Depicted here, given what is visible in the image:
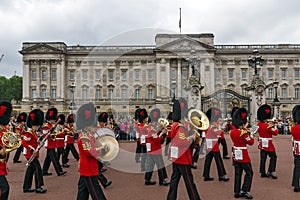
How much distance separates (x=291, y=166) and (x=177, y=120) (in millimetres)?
6489

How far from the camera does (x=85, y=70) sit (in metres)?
55.7

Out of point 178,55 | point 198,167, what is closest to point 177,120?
point 198,167

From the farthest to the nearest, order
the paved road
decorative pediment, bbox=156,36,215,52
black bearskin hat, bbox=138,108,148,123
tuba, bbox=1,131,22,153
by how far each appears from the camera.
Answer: decorative pediment, bbox=156,36,215,52
black bearskin hat, bbox=138,108,148,123
the paved road
tuba, bbox=1,131,22,153

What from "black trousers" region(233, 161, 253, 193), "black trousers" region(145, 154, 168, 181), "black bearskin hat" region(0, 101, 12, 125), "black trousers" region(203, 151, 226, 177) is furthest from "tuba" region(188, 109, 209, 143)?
"black bearskin hat" region(0, 101, 12, 125)

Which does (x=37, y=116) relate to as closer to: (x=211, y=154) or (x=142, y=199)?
(x=142, y=199)

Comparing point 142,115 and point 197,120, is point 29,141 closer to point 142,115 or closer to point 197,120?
point 142,115

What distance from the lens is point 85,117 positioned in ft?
19.2

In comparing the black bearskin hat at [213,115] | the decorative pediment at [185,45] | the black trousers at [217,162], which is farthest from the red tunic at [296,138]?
the decorative pediment at [185,45]

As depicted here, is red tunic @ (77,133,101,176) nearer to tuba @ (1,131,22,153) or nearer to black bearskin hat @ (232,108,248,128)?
tuba @ (1,131,22,153)

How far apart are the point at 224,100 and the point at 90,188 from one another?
76.8ft

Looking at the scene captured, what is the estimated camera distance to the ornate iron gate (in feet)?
84.3

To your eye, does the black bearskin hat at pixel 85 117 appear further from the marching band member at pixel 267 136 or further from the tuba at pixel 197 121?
the marching band member at pixel 267 136

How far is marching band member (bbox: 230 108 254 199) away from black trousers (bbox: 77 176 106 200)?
10.4ft

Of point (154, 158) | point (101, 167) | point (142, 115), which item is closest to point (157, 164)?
point (154, 158)
